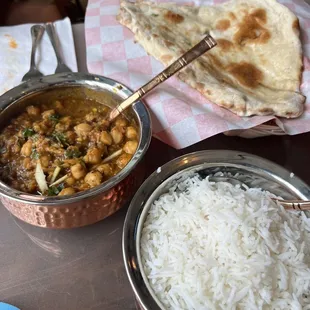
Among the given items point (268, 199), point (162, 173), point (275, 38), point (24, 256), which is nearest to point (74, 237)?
point (24, 256)

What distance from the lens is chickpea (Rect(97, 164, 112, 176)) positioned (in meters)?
1.37

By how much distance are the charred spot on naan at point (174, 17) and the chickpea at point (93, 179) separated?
0.98 m

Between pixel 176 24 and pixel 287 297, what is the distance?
54.0 inches

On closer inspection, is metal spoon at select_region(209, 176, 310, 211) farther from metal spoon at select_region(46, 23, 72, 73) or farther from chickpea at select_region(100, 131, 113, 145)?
metal spoon at select_region(46, 23, 72, 73)

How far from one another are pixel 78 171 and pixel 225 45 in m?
0.98

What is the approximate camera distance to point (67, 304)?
4.10 feet

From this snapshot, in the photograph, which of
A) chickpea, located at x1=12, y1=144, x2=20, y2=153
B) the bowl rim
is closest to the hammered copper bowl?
the bowl rim

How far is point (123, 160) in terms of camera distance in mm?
1429

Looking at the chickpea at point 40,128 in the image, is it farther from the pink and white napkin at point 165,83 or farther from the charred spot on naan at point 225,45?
A: the charred spot on naan at point 225,45

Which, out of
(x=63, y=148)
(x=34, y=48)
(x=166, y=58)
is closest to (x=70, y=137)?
(x=63, y=148)

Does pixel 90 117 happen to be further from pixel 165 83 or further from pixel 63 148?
pixel 165 83

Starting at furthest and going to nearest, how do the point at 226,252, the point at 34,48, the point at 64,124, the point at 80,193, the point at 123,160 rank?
the point at 34,48
the point at 64,124
the point at 123,160
the point at 80,193
the point at 226,252

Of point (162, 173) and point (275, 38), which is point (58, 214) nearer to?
point (162, 173)

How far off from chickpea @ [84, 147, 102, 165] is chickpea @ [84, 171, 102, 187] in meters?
0.08
